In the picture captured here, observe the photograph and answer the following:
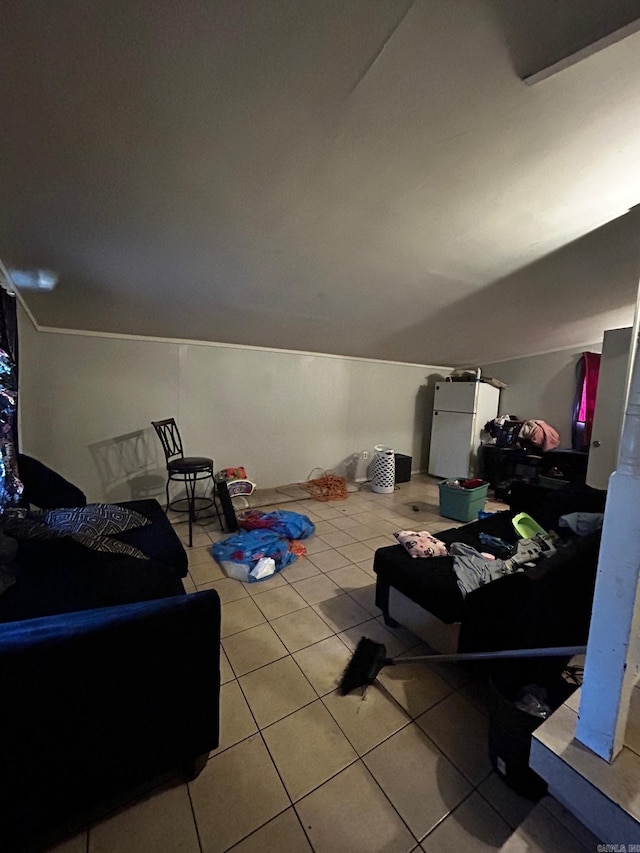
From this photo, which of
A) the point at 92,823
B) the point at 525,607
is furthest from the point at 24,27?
the point at 525,607

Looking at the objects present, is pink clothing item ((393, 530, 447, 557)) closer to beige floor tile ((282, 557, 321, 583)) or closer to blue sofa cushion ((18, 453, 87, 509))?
beige floor tile ((282, 557, 321, 583))

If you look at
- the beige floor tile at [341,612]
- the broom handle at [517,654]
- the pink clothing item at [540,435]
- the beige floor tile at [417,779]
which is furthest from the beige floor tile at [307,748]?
the pink clothing item at [540,435]

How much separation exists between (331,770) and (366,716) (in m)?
0.25

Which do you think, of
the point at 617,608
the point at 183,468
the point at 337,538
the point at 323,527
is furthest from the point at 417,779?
the point at 183,468

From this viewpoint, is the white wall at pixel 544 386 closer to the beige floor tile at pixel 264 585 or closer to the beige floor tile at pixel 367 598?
the beige floor tile at pixel 367 598

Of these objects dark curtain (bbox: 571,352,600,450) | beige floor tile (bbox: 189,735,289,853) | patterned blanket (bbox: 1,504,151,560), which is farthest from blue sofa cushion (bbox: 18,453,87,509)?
dark curtain (bbox: 571,352,600,450)

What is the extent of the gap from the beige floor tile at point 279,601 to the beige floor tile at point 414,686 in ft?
2.11

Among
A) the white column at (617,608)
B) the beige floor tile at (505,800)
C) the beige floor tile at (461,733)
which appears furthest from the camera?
the beige floor tile at (461,733)

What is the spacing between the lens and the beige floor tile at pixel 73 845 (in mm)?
919

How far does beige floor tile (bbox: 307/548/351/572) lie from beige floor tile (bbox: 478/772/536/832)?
1.41m

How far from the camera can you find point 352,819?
1.01m

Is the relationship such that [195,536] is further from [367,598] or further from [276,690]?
[276,690]

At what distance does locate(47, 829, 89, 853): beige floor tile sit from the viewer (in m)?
0.92

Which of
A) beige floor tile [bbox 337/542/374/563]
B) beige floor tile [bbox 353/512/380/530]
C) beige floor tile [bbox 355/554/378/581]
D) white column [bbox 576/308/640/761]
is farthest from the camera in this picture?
beige floor tile [bbox 353/512/380/530]
